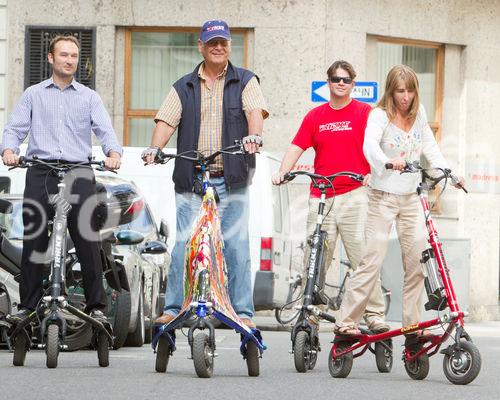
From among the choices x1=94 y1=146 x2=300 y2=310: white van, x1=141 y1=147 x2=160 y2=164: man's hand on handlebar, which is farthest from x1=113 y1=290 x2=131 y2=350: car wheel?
x1=94 y1=146 x2=300 y2=310: white van

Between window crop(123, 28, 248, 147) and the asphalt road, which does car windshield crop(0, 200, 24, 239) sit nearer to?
the asphalt road

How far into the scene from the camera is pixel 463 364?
931 cm

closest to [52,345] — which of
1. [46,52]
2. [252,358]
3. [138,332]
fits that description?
[252,358]

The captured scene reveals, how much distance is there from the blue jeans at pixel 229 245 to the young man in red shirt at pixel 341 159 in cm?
94

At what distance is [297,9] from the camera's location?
23.0 meters

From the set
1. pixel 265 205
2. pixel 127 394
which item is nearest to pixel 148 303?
pixel 265 205

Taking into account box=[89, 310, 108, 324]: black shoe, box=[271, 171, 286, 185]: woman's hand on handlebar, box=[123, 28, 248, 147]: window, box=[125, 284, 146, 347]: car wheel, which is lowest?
box=[125, 284, 146, 347]: car wheel

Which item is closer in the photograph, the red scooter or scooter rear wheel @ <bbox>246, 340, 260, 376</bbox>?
the red scooter

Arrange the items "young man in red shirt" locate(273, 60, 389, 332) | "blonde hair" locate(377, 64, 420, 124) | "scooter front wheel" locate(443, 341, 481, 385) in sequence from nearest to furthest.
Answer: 1. "scooter front wheel" locate(443, 341, 481, 385)
2. "blonde hair" locate(377, 64, 420, 124)
3. "young man in red shirt" locate(273, 60, 389, 332)

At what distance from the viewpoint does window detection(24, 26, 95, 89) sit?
23.2 meters

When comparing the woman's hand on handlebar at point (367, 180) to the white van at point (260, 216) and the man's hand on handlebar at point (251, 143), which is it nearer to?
the man's hand on handlebar at point (251, 143)

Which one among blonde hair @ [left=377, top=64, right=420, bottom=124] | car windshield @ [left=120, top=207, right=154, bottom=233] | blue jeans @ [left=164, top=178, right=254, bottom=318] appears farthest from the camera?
car windshield @ [left=120, top=207, right=154, bottom=233]

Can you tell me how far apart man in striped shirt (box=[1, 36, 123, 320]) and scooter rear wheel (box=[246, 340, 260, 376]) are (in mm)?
1088

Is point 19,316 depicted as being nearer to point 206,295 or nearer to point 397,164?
point 206,295
